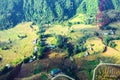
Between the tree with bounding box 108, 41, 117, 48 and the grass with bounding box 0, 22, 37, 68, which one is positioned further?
the tree with bounding box 108, 41, 117, 48

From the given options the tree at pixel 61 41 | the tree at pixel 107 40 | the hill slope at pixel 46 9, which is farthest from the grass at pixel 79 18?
the tree at pixel 107 40

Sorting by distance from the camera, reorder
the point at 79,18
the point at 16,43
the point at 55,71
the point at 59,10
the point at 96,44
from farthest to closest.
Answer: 1. the point at 59,10
2. the point at 79,18
3. the point at 16,43
4. the point at 96,44
5. the point at 55,71

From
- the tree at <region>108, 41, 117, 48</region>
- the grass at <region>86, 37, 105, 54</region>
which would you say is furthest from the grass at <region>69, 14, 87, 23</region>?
the tree at <region>108, 41, 117, 48</region>

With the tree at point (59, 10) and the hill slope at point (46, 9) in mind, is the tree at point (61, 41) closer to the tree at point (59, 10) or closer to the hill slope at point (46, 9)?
the hill slope at point (46, 9)

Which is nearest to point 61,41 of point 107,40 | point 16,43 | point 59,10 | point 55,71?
point 107,40

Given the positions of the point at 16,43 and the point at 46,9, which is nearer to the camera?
the point at 16,43

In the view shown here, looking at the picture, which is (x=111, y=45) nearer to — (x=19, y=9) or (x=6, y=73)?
(x=6, y=73)

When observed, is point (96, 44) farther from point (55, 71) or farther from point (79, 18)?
point (79, 18)

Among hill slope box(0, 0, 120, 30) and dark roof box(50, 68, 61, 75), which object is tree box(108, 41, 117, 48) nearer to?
dark roof box(50, 68, 61, 75)
